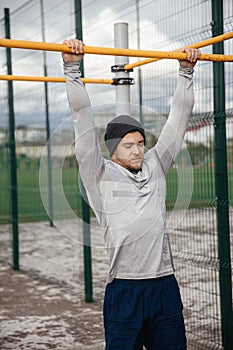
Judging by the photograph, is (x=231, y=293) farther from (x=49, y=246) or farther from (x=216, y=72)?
(x=49, y=246)

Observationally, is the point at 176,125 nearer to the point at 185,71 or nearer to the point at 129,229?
the point at 185,71

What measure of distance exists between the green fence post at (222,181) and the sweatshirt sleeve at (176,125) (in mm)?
1128

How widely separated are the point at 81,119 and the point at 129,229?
1.59 ft

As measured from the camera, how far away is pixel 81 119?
2398mm

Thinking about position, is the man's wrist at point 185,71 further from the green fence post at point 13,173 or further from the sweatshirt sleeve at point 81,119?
the green fence post at point 13,173

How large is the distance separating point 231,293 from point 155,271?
149 centimetres

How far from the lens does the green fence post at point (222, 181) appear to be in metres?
3.78

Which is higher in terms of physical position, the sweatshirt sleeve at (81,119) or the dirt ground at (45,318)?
the sweatshirt sleeve at (81,119)

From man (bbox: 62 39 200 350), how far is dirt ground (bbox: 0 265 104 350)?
193cm

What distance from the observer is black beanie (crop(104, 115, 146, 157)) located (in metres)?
2.52

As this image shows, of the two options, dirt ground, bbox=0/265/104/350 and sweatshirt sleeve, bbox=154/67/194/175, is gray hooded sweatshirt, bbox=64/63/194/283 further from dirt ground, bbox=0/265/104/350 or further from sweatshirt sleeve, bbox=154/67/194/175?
dirt ground, bbox=0/265/104/350

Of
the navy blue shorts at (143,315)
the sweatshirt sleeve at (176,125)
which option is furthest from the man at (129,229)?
the sweatshirt sleeve at (176,125)

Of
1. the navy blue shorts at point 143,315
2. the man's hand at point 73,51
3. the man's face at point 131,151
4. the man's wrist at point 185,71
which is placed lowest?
the navy blue shorts at point 143,315

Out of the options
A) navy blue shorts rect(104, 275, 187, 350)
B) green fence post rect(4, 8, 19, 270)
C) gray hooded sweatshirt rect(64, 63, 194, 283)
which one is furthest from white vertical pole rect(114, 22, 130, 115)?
green fence post rect(4, 8, 19, 270)
